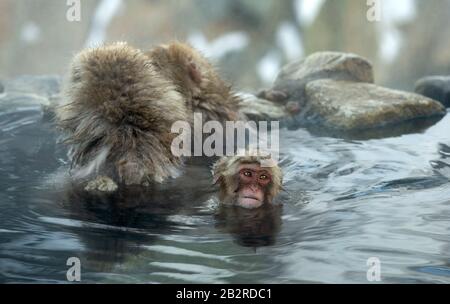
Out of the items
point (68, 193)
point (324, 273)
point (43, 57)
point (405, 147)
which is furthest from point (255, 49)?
point (324, 273)

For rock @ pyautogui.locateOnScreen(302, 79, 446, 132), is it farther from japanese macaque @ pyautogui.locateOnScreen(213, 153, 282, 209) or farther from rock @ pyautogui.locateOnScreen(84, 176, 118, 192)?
rock @ pyautogui.locateOnScreen(84, 176, 118, 192)

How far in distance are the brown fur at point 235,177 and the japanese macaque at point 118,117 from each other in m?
0.41

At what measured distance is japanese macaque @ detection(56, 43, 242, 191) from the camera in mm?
4062

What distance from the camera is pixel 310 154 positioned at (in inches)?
203

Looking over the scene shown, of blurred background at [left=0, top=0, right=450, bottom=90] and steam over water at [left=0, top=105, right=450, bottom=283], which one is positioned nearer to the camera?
steam over water at [left=0, top=105, right=450, bottom=283]

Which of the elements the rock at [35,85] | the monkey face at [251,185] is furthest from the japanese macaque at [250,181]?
the rock at [35,85]

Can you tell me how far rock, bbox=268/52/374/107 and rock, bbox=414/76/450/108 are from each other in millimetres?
572

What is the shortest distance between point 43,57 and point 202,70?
6225 mm

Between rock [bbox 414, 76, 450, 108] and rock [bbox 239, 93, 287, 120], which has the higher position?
rock [bbox 414, 76, 450, 108]

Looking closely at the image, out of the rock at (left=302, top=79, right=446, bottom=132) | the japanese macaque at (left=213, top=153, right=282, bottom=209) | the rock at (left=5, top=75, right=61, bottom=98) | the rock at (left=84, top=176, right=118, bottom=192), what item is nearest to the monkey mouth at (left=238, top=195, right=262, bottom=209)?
the japanese macaque at (left=213, top=153, right=282, bottom=209)

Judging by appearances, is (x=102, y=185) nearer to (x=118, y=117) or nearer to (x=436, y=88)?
(x=118, y=117)

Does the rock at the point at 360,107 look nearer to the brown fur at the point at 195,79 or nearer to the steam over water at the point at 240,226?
the steam over water at the point at 240,226
